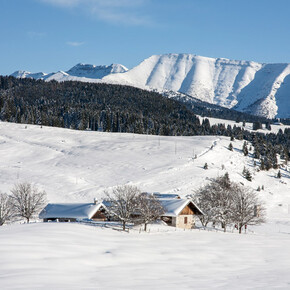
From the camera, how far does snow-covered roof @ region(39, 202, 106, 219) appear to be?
51.5 m

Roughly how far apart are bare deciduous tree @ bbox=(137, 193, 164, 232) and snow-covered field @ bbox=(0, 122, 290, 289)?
6.04 feet

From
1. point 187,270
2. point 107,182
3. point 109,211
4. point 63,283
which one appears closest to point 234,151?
point 107,182

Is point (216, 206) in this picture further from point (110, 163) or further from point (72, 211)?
point (110, 163)

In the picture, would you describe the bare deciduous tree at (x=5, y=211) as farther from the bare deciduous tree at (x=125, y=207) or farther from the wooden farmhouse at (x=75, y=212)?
the bare deciduous tree at (x=125, y=207)

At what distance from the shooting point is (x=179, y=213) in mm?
54125

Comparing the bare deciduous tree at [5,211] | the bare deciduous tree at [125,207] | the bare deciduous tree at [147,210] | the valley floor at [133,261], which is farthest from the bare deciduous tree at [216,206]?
the bare deciduous tree at [5,211]

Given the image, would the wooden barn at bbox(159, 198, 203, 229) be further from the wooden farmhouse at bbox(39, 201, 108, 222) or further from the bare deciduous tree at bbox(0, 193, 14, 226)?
the bare deciduous tree at bbox(0, 193, 14, 226)

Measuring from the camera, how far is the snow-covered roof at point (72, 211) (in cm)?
5149

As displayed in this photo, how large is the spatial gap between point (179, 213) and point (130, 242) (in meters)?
16.9

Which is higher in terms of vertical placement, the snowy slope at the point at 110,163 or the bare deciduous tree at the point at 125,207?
the snowy slope at the point at 110,163

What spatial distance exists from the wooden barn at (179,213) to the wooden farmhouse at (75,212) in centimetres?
856

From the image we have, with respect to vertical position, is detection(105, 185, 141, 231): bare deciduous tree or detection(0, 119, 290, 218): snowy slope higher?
detection(0, 119, 290, 218): snowy slope

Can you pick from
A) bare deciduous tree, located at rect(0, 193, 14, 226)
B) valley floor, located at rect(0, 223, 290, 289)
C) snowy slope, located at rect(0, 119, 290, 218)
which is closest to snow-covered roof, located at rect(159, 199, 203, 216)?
valley floor, located at rect(0, 223, 290, 289)

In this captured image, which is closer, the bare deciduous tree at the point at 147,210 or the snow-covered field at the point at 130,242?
the snow-covered field at the point at 130,242
